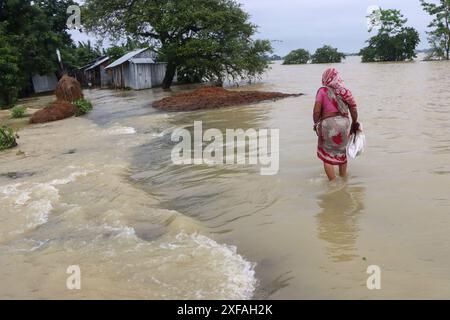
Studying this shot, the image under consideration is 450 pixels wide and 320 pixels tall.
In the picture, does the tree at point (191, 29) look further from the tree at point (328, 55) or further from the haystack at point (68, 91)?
the tree at point (328, 55)

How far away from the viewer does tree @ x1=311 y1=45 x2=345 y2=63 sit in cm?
6250

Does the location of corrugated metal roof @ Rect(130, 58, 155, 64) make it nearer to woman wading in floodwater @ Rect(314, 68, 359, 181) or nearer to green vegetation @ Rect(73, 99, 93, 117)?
green vegetation @ Rect(73, 99, 93, 117)

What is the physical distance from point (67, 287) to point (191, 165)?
4320mm

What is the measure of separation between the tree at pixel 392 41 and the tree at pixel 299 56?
572 inches

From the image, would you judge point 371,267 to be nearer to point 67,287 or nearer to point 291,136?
point 67,287

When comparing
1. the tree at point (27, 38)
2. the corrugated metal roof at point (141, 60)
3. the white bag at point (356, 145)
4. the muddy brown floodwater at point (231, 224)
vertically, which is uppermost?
the tree at point (27, 38)

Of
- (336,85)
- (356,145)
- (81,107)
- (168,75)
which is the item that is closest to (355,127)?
(356,145)

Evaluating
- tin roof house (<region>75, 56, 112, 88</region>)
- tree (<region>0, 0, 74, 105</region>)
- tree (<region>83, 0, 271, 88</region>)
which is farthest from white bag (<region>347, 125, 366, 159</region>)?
tin roof house (<region>75, 56, 112, 88</region>)

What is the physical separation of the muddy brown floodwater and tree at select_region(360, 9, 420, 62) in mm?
46042

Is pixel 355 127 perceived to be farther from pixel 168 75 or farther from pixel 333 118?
pixel 168 75

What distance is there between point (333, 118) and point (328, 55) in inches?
2367

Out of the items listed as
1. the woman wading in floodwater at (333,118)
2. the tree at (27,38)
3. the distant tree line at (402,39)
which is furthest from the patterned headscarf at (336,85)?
the distant tree line at (402,39)

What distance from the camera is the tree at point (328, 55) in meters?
62.5
